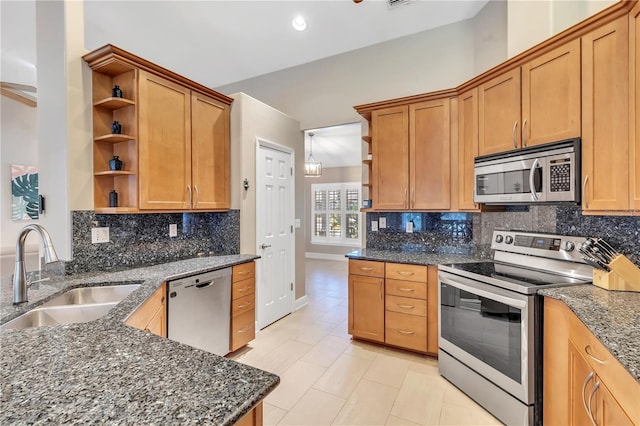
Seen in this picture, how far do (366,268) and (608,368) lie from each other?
1982 millimetres

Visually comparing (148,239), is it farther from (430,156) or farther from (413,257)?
(430,156)

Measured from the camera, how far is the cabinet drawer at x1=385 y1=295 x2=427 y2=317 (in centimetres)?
271

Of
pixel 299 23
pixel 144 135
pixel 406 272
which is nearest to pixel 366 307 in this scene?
pixel 406 272

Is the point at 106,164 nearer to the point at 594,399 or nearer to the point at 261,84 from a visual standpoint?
the point at 261,84

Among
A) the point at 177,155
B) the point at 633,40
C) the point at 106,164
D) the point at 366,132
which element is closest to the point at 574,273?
the point at 633,40

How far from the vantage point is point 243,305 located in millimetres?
2920

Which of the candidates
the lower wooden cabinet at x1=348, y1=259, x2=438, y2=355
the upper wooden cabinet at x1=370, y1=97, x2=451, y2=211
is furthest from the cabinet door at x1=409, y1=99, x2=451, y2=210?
the lower wooden cabinet at x1=348, y1=259, x2=438, y2=355

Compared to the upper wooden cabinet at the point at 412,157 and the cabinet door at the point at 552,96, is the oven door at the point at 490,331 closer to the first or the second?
the upper wooden cabinet at the point at 412,157

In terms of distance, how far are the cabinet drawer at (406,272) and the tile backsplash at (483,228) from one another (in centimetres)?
56

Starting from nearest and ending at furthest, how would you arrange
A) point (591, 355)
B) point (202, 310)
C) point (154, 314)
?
point (591, 355) → point (154, 314) → point (202, 310)

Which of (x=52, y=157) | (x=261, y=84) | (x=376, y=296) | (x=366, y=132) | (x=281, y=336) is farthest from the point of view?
(x=261, y=84)

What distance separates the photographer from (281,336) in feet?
10.7

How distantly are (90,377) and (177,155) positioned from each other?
219cm

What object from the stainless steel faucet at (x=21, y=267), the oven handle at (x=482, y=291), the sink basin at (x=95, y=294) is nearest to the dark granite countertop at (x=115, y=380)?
the stainless steel faucet at (x=21, y=267)
